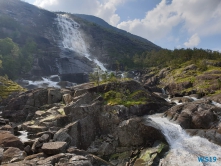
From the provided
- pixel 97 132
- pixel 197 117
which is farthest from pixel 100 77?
pixel 197 117

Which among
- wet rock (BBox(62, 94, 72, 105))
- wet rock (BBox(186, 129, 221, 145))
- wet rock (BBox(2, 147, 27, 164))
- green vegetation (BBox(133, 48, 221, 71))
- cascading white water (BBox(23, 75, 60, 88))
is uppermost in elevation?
green vegetation (BBox(133, 48, 221, 71))

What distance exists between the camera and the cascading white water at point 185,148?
2862cm

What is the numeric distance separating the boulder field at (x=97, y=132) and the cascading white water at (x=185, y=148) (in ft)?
4.42

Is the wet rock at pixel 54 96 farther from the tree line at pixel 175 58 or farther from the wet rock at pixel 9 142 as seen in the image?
the tree line at pixel 175 58

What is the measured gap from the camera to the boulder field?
2639 cm

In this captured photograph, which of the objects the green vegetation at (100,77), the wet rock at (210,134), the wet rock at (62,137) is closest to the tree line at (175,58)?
the green vegetation at (100,77)

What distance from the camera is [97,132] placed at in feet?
129

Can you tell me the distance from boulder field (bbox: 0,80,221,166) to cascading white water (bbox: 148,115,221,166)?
1.35 m

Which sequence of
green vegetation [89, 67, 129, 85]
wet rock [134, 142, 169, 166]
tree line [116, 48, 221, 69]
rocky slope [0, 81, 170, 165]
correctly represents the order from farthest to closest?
1. tree line [116, 48, 221, 69]
2. green vegetation [89, 67, 129, 85]
3. wet rock [134, 142, 169, 166]
4. rocky slope [0, 81, 170, 165]

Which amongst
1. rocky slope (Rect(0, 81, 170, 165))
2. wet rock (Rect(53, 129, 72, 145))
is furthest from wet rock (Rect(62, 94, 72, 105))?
wet rock (Rect(53, 129, 72, 145))

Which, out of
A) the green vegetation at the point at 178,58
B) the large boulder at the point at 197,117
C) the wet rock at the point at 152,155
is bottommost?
the wet rock at the point at 152,155

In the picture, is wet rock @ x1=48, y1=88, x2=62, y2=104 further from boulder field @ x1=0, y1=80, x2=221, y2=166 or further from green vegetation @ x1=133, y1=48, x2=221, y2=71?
green vegetation @ x1=133, y1=48, x2=221, y2=71

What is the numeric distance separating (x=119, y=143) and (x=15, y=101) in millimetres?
37588

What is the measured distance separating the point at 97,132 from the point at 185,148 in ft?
56.1
